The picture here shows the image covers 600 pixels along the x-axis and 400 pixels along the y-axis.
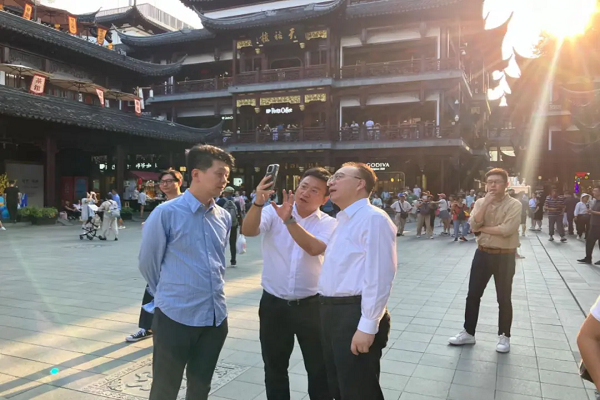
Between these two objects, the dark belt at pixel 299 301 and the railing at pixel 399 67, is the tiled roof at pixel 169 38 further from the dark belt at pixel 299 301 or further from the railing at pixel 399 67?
the dark belt at pixel 299 301

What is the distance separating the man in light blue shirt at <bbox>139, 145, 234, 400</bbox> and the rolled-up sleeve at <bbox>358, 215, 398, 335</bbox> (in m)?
0.91

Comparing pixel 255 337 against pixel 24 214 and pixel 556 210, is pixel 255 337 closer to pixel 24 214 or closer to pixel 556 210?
pixel 556 210

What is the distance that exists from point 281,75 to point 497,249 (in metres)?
25.6

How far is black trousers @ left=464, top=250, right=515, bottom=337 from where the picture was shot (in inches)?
185

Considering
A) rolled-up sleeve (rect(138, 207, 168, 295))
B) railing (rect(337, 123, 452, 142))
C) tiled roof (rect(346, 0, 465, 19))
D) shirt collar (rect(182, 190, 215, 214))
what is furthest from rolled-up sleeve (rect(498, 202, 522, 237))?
tiled roof (rect(346, 0, 465, 19))

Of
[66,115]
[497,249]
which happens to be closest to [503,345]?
[497,249]

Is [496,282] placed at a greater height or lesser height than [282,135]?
lesser

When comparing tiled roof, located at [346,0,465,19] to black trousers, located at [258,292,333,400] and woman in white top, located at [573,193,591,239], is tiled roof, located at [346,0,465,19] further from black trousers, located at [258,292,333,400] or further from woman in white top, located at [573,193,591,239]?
black trousers, located at [258,292,333,400]

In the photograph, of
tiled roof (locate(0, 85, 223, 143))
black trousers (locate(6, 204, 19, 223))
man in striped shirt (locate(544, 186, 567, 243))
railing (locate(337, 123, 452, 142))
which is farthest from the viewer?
railing (locate(337, 123, 452, 142))

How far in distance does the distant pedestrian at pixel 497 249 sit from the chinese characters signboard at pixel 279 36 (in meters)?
26.4

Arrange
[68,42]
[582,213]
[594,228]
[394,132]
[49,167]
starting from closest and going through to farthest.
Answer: [594,228]
[582,213]
[49,167]
[68,42]
[394,132]

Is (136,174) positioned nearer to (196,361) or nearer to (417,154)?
(417,154)

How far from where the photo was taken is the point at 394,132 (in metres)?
26.1

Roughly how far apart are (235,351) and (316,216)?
2.24m
